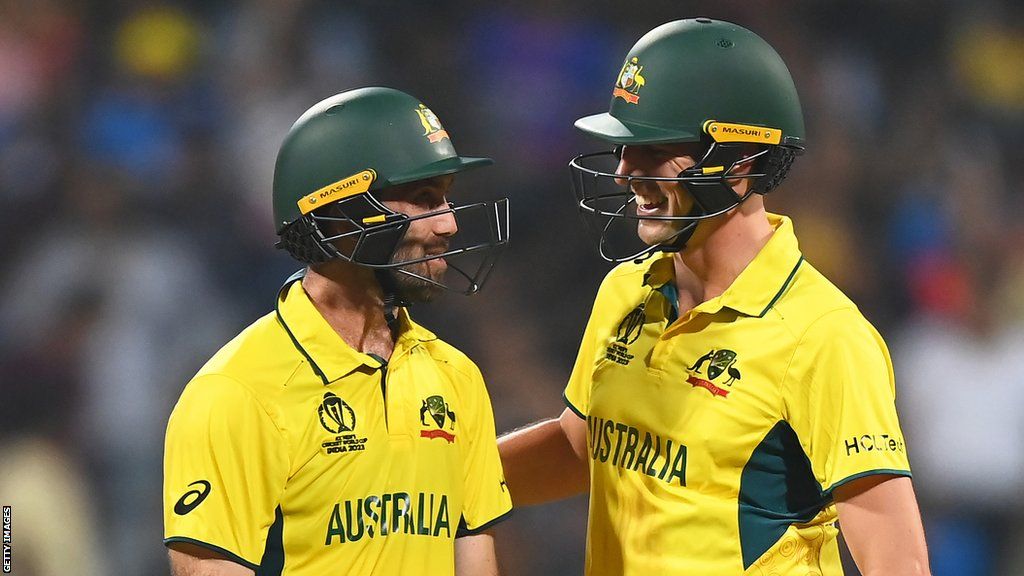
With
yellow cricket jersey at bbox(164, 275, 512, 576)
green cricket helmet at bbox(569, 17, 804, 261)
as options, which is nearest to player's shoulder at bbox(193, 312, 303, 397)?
yellow cricket jersey at bbox(164, 275, 512, 576)

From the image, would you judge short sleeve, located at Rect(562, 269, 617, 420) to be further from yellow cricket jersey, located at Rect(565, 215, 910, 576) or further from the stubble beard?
the stubble beard

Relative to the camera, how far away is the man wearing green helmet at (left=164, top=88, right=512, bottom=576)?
2.02m

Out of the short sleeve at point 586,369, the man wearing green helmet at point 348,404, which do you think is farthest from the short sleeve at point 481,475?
the short sleeve at point 586,369

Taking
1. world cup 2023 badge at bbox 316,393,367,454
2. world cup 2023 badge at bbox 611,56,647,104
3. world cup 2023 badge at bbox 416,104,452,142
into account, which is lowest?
world cup 2023 badge at bbox 316,393,367,454

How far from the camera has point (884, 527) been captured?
2180mm

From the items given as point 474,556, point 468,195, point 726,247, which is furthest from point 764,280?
point 468,195

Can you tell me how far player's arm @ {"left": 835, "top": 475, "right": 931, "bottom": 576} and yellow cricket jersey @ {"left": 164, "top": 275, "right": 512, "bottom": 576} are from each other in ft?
2.37

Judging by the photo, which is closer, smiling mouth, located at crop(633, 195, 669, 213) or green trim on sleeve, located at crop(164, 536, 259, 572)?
green trim on sleeve, located at crop(164, 536, 259, 572)

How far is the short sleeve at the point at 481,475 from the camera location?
2.32 m

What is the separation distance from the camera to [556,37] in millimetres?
4824

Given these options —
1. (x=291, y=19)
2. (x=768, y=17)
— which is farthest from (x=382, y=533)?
(x=768, y=17)

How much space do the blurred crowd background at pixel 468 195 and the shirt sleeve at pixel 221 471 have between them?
228cm

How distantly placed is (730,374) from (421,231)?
65cm

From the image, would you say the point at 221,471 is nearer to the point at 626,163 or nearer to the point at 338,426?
the point at 338,426
